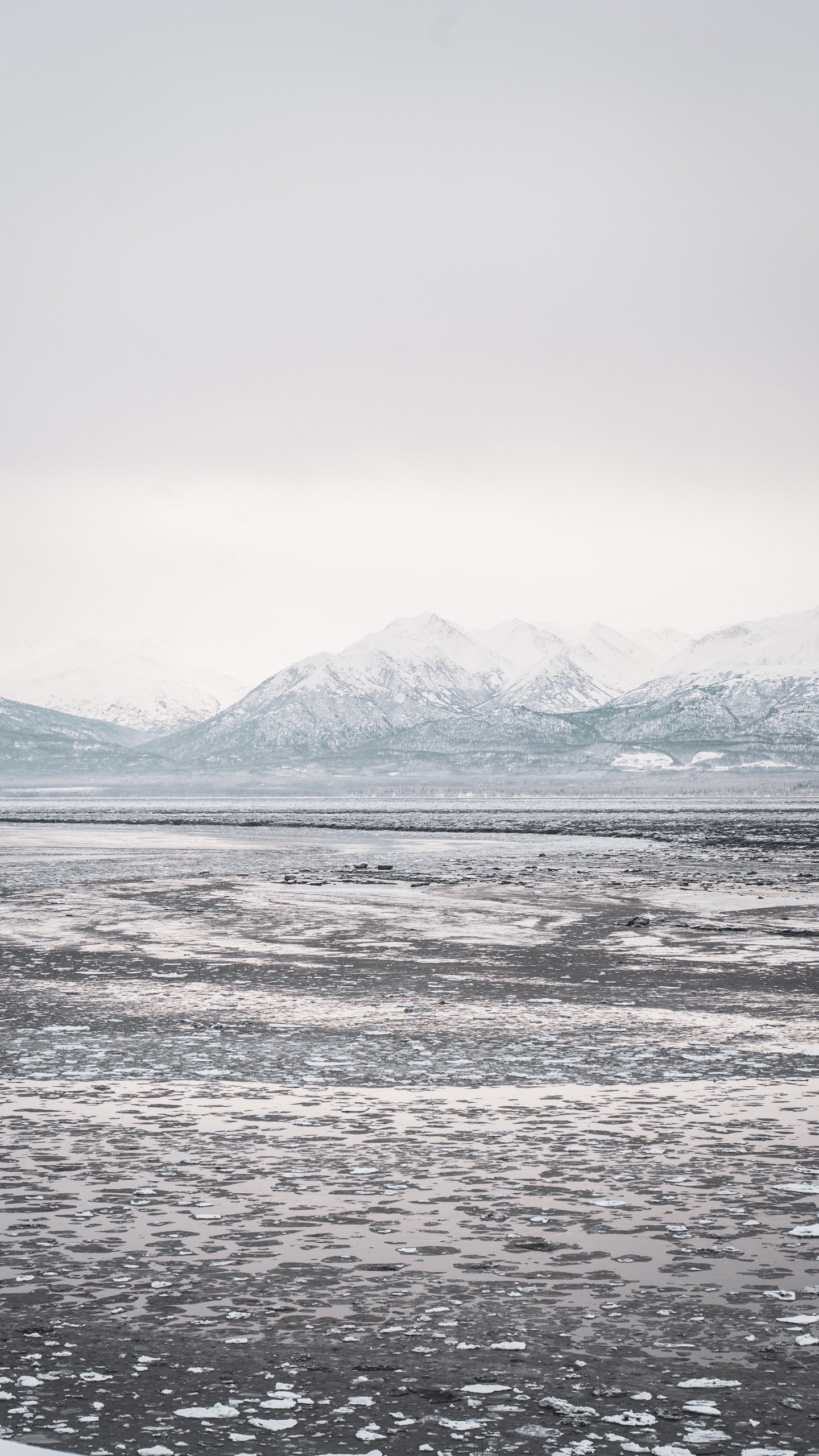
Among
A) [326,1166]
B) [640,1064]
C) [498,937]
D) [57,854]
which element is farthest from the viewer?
[57,854]

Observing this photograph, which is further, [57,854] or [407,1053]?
[57,854]

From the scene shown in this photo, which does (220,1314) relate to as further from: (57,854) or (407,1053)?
(57,854)

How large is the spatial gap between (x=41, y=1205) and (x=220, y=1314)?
8.30ft

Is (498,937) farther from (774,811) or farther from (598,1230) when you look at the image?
(774,811)

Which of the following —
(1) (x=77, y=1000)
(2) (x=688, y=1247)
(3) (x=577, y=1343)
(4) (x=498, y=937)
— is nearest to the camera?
(3) (x=577, y=1343)

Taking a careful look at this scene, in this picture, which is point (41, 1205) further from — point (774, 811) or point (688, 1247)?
point (774, 811)

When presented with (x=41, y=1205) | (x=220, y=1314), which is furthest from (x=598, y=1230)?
(x=41, y=1205)

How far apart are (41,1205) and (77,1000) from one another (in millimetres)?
10365

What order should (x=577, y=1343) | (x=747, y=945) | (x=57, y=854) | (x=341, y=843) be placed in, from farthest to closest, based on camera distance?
1. (x=341, y=843)
2. (x=57, y=854)
3. (x=747, y=945)
4. (x=577, y=1343)

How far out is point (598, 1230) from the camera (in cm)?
963

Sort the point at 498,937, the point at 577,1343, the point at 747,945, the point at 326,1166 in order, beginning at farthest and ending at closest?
1. the point at 498,937
2. the point at 747,945
3. the point at 326,1166
4. the point at 577,1343

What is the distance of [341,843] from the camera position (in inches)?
2790

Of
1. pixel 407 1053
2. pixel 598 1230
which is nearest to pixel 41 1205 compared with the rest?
pixel 598 1230

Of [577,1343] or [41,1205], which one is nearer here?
[577,1343]
